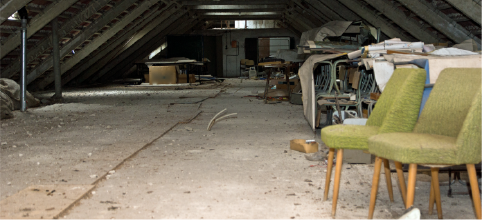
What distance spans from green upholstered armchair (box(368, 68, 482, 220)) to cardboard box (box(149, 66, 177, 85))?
11923 millimetres

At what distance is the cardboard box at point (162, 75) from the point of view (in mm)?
13547

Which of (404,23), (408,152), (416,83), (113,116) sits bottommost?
(113,116)

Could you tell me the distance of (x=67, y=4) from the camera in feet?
24.0

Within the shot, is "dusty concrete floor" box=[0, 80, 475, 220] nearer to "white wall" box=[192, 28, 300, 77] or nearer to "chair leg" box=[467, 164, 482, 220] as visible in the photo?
"chair leg" box=[467, 164, 482, 220]

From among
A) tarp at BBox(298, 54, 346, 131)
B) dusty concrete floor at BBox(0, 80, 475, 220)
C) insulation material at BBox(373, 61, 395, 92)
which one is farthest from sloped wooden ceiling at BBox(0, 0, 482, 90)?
insulation material at BBox(373, 61, 395, 92)

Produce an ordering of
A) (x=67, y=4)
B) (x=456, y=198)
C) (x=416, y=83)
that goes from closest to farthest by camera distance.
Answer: (x=416, y=83) < (x=456, y=198) < (x=67, y=4)

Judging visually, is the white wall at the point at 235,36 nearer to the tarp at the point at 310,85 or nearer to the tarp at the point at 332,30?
the tarp at the point at 332,30

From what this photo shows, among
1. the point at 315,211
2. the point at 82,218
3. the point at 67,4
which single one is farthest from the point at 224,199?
the point at 67,4

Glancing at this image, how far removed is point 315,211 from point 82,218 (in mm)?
1181

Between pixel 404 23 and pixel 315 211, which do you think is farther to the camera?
pixel 404 23

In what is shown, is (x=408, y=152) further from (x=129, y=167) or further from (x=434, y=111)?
(x=129, y=167)

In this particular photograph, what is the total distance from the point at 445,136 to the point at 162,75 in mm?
12198

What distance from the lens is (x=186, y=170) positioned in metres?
3.16

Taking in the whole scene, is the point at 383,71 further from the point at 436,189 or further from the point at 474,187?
the point at 474,187
